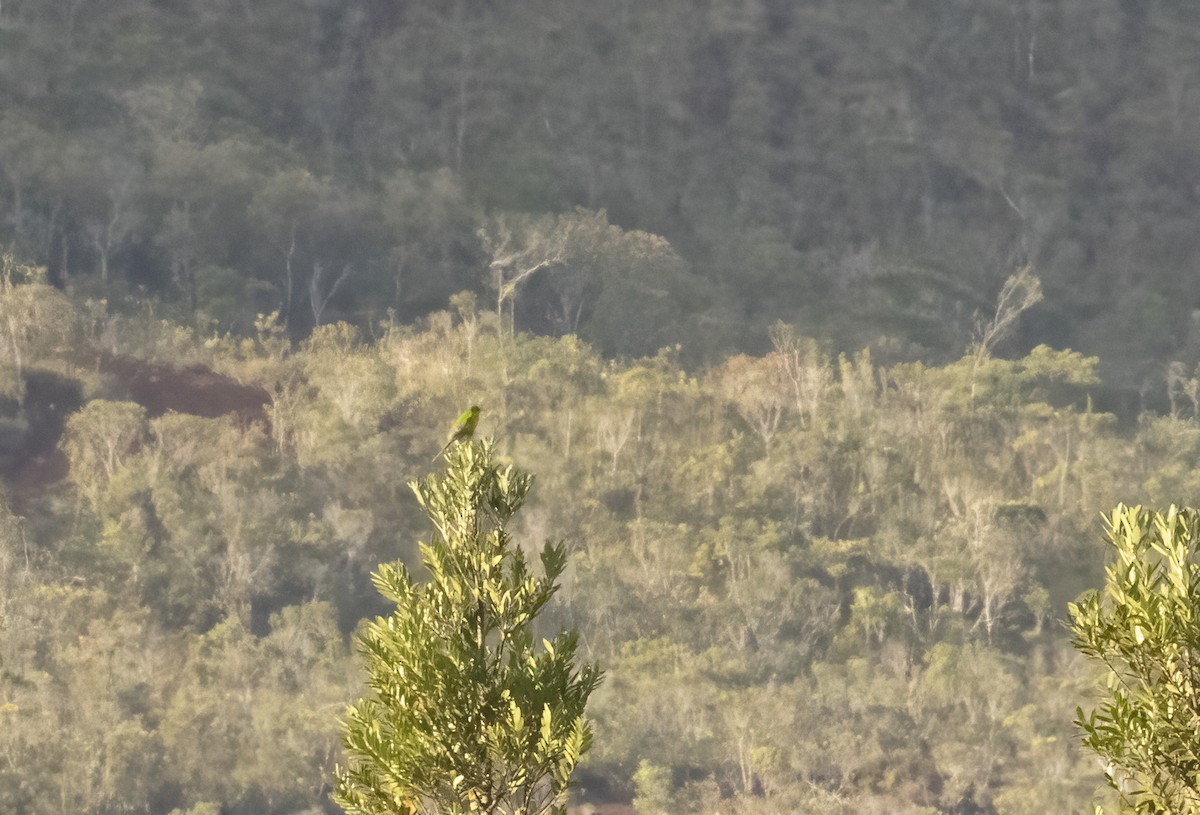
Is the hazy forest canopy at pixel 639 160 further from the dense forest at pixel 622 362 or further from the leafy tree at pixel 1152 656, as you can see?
the leafy tree at pixel 1152 656

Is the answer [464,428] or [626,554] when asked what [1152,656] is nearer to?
[464,428]

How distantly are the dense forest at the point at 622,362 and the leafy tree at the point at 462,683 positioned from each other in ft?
119

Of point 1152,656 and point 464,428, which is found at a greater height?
point 464,428

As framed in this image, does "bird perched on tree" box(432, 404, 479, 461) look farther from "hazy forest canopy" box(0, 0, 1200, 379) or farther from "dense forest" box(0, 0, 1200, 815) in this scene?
"hazy forest canopy" box(0, 0, 1200, 379)

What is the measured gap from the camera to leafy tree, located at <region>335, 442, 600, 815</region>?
750cm

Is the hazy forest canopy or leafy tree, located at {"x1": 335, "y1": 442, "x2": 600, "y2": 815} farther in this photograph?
the hazy forest canopy

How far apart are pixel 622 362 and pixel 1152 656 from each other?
54.9 meters

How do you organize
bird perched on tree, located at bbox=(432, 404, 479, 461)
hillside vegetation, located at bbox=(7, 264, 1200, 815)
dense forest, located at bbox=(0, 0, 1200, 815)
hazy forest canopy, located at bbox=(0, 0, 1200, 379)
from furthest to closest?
hazy forest canopy, located at bbox=(0, 0, 1200, 379)
dense forest, located at bbox=(0, 0, 1200, 815)
hillside vegetation, located at bbox=(7, 264, 1200, 815)
bird perched on tree, located at bbox=(432, 404, 479, 461)

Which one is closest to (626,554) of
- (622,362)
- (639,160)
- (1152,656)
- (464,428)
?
(622,362)

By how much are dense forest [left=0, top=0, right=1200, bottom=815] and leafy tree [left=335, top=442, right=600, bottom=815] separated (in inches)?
1432

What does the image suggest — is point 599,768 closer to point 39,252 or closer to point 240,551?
point 240,551

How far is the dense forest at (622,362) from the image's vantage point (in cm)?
4856

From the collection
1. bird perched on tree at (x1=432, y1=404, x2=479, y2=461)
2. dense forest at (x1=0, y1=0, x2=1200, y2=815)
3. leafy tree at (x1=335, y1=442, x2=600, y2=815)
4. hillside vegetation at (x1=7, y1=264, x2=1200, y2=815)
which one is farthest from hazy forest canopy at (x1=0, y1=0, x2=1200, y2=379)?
leafy tree at (x1=335, y1=442, x2=600, y2=815)

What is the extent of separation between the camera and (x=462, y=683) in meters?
7.55
